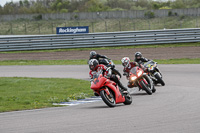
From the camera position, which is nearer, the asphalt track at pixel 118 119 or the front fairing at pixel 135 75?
the asphalt track at pixel 118 119

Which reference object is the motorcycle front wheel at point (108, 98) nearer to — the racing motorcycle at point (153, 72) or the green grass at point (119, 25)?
the racing motorcycle at point (153, 72)

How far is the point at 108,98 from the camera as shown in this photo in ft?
34.1

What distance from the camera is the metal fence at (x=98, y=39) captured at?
30.8 metres

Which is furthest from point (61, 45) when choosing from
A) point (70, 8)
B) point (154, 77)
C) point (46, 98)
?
point (70, 8)

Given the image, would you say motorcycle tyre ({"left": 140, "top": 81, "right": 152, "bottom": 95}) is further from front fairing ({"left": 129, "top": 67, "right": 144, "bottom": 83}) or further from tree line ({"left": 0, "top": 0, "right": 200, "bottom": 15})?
tree line ({"left": 0, "top": 0, "right": 200, "bottom": 15})

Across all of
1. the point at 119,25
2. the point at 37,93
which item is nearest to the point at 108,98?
the point at 37,93

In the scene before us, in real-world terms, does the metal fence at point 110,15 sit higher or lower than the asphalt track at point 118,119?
higher

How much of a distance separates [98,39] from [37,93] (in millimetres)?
17697

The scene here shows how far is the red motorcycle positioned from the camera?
10.3 meters

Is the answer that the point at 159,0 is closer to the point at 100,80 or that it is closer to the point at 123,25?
the point at 123,25

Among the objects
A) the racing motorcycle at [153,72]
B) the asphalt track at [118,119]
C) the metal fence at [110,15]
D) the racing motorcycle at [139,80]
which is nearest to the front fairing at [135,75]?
the racing motorcycle at [139,80]

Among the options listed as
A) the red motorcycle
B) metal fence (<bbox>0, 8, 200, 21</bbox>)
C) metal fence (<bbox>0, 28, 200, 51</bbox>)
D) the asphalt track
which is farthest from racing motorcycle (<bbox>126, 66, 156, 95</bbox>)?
metal fence (<bbox>0, 8, 200, 21</bbox>)

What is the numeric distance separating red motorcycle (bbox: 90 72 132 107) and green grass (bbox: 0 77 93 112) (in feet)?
6.01

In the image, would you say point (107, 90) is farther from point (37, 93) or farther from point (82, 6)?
point (82, 6)
